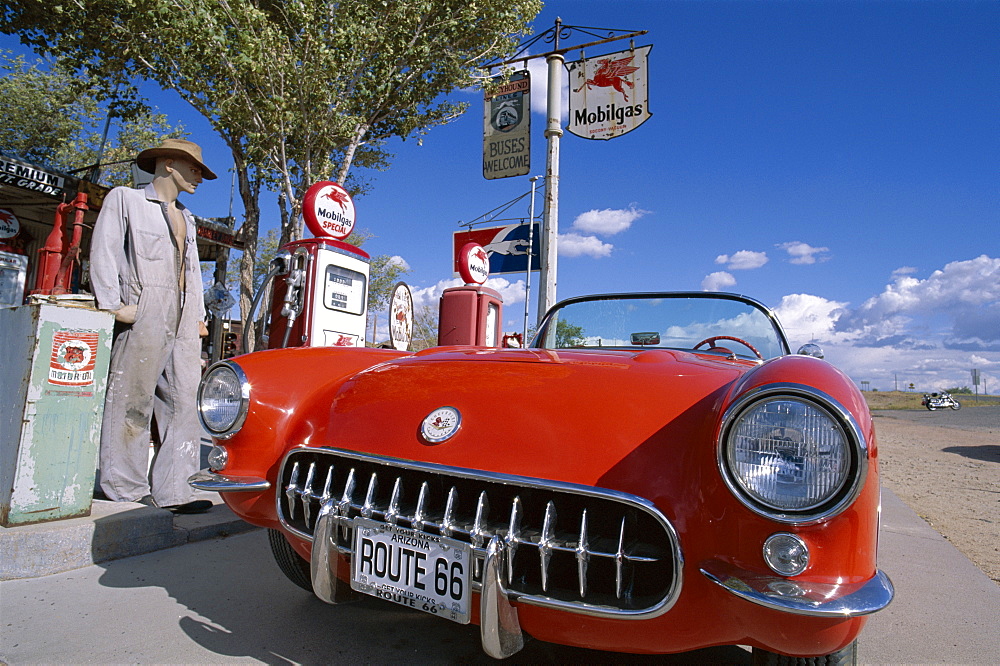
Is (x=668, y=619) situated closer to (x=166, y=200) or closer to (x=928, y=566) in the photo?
(x=928, y=566)

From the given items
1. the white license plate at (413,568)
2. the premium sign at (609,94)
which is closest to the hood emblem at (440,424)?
the white license plate at (413,568)

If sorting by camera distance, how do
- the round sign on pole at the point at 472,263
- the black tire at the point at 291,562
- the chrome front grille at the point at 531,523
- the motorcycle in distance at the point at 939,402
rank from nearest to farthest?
1. the chrome front grille at the point at 531,523
2. the black tire at the point at 291,562
3. the round sign on pole at the point at 472,263
4. the motorcycle in distance at the point at 939,402

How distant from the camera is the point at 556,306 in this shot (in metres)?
3.06

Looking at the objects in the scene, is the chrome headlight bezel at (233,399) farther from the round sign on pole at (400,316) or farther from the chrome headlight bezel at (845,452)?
the round sign on pole at (400,316)

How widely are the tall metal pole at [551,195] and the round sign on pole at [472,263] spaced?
3.44 feet

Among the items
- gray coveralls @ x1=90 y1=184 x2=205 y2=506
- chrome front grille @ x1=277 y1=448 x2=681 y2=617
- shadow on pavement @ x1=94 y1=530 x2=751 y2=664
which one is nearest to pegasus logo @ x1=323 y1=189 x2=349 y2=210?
gray coveralls @ x1=90 y1=184 x2=205 y2=506

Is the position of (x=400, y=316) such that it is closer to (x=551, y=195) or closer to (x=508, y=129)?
(x=551, y=195)

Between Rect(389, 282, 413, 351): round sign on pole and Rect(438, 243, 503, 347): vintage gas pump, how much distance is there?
43cm

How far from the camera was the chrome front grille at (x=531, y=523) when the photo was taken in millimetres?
1309

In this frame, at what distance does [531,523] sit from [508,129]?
717cm

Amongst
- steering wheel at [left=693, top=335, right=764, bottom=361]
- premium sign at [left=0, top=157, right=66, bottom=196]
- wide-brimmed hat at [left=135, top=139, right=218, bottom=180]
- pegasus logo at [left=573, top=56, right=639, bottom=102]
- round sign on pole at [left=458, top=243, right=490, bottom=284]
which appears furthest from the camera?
premium sign at [left=0, top=157, right=66, bottom=196]

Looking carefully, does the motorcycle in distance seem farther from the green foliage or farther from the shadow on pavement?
the shadow on pavement

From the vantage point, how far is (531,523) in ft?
4.90

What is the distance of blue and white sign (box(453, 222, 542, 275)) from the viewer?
824 cm
